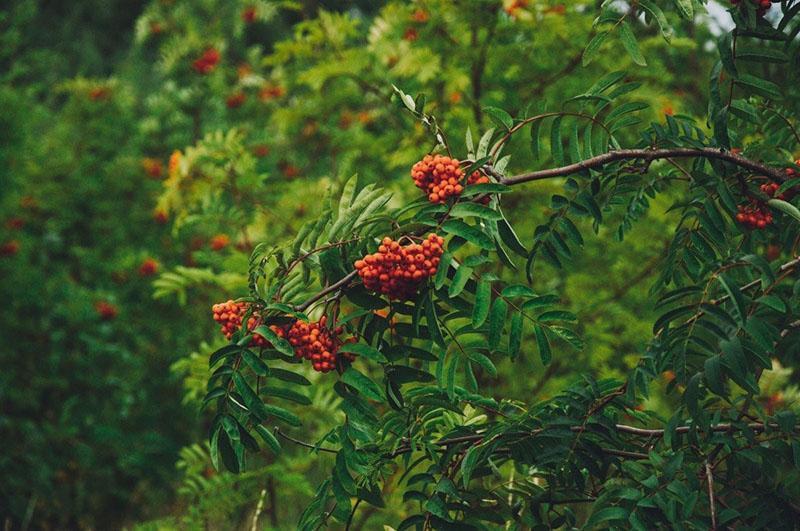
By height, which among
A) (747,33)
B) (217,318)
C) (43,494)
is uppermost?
(747,33)

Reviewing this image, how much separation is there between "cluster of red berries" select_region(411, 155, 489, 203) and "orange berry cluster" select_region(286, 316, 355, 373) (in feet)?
0.93

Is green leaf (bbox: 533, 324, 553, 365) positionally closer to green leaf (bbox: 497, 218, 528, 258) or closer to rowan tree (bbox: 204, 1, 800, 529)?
rowan tree (bbox: 204, 1, 800, 529)

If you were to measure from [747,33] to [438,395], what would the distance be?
2.75 ft

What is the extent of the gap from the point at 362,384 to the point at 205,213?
202 centimetres

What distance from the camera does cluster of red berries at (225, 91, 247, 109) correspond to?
567 centimetres

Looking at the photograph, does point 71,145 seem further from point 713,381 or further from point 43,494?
point 713,381

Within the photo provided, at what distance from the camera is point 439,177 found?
1.34 metres

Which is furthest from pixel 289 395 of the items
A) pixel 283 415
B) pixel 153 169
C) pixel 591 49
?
pixel 153 169

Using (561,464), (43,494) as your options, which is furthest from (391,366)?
(43,494)

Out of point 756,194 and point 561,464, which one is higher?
point 756,194

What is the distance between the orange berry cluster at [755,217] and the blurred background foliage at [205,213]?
16.2 inches

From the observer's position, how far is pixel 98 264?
5.48 m

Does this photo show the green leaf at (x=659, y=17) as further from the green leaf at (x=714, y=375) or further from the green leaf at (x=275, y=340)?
the green leaf at (x=275, y=340)

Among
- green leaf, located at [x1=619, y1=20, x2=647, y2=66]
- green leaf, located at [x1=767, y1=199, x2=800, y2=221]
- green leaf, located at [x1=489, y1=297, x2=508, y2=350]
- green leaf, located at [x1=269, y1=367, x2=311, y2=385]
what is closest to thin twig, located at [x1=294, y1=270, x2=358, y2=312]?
green leaf, located at [x1=269, y1=367, x2=311, y2=385]
